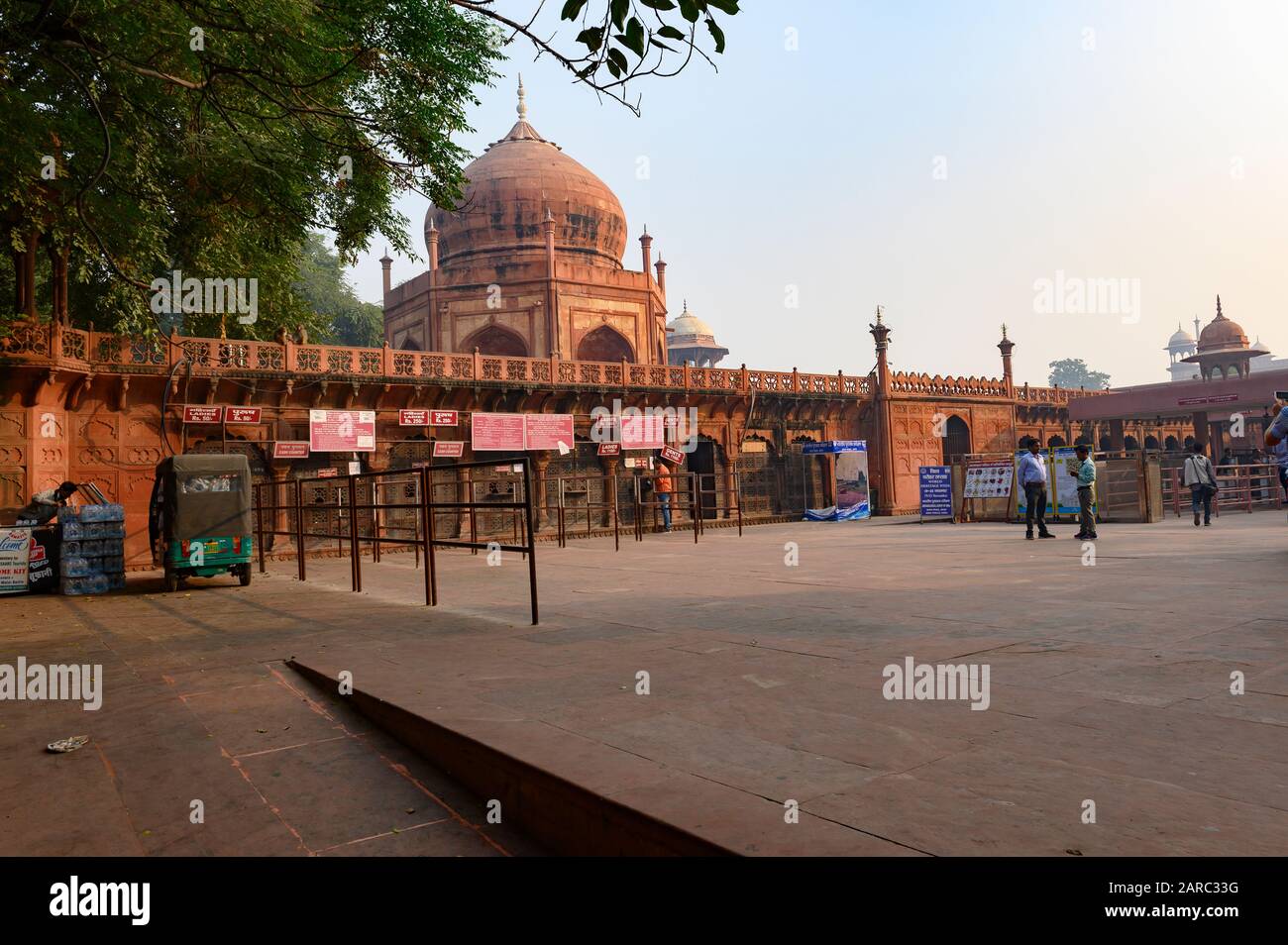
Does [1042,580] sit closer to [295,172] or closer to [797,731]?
[797,731]

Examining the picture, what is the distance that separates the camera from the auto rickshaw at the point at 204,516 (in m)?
10.4

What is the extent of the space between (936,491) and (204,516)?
16.8 meters

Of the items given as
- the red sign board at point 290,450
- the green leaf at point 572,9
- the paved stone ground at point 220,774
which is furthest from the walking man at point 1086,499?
the red sign board at point 290,450

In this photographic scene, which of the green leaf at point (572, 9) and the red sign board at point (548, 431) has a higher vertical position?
the green leaf at point (572, 9)

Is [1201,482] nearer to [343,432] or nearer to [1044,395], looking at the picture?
[343,432]

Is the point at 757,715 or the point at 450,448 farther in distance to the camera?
the point at 450,448

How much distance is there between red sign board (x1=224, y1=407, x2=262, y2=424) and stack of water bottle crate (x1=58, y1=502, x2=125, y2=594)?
6.33m

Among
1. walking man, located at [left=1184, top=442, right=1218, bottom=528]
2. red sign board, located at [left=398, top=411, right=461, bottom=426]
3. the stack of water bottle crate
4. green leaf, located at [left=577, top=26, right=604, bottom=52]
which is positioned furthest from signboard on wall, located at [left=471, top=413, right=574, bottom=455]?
green leaf, located at [left=577, top=26, right=604, bottom=52]

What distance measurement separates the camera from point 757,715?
3.46 meters

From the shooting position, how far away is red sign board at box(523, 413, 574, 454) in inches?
818

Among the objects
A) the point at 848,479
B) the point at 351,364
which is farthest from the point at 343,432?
the point at 848,479

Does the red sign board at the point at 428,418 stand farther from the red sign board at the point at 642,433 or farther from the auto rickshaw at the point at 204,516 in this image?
the auto rickshaw at the point at 204,516

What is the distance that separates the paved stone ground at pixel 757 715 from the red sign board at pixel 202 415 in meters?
9.23
